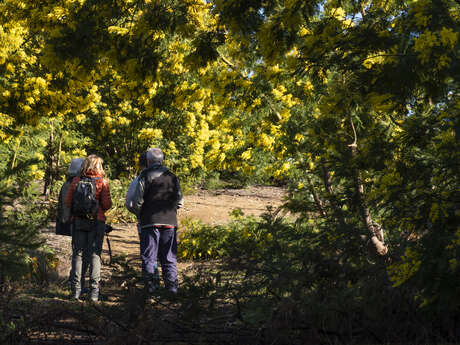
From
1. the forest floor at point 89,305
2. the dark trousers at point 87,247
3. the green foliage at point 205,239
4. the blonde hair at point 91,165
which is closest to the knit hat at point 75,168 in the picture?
the blonde hair at point 91,165

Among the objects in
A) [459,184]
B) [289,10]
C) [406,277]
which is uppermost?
[289,10]

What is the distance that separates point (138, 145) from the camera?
1341 centimetres

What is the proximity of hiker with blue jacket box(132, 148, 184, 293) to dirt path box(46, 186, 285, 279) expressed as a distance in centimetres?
74

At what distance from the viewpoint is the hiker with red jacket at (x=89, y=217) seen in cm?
539

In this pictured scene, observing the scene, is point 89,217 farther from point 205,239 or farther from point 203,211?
point 203,211

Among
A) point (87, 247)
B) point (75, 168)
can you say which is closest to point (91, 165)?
point (75, 168)

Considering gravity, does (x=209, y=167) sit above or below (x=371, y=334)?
above

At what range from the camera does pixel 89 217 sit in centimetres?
544

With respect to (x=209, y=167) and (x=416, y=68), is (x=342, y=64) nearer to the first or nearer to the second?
(x=416, y=68)

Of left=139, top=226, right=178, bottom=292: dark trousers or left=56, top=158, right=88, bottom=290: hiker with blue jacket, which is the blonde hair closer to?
left=56, top=158, right=88, bottom=290: hiker with blue jacket

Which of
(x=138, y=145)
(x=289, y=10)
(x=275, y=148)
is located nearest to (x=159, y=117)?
(x=138, y=145)

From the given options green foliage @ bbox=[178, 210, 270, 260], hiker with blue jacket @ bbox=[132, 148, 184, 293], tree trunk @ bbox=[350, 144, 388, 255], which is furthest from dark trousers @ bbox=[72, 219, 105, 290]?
tree trunk @ bbox=[350, 144, 388, 255]

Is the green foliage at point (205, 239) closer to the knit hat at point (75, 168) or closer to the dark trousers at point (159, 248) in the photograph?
the dark trousers at point (159, 248)

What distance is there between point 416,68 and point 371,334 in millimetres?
1699
